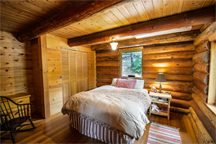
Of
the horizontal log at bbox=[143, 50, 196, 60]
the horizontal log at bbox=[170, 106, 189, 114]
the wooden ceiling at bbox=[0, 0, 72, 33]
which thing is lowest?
the horizontal log at bbox=[170, 106, 189, 114]

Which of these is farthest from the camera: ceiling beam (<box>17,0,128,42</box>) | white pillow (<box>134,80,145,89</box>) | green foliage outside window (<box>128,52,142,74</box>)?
green foliage outside window (<box>128,52,142,74</box>)

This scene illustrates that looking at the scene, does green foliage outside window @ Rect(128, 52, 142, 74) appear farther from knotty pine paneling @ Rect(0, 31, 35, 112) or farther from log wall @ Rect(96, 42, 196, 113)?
knotty pine paneling @ Rect(0, 31, 35, 112)

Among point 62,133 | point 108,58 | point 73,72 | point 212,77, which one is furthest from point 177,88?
point 73,72

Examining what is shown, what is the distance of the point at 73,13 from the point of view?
1648 mm

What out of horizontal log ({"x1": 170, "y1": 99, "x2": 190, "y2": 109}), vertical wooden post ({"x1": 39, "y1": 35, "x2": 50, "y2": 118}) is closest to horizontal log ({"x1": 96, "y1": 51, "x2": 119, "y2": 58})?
vertical wooden post ({"x1": 39, "y1": 35, "x2": 50, "y2": 118})

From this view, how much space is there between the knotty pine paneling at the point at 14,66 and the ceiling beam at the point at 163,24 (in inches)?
87.5

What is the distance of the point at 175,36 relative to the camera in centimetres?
290

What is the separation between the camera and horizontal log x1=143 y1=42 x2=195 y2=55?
116 inches

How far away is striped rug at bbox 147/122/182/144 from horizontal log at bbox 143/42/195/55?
2.32 metres

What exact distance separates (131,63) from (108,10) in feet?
A: 8.67

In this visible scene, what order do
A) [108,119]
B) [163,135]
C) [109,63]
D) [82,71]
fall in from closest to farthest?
[108,119]
[163,135]
[82,71]
[109,63]

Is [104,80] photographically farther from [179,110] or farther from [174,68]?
[179,110]

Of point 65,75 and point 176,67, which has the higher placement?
point 176,67

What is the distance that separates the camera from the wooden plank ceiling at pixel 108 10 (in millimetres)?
1599
